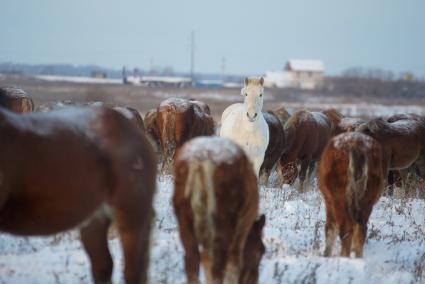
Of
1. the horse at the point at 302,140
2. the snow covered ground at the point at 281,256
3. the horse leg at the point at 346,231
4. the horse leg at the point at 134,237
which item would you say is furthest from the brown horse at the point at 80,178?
the horse at the point at 302,140

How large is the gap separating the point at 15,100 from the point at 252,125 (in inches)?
177

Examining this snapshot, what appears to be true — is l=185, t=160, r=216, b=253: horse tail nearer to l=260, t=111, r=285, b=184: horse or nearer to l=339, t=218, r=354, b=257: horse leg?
l=339, t=218, r=354, b=257: horse leg

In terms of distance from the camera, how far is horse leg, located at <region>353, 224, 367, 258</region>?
585cm

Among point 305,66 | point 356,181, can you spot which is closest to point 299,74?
point 305,66

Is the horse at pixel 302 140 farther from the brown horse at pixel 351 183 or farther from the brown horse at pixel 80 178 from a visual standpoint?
the brown horse at pixel 80 178

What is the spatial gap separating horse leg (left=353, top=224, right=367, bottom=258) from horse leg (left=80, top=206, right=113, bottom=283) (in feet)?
8.77

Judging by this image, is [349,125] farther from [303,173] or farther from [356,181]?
[356,181]

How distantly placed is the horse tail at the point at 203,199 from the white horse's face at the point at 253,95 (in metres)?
4.07

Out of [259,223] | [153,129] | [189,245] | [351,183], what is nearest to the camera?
[189,245]

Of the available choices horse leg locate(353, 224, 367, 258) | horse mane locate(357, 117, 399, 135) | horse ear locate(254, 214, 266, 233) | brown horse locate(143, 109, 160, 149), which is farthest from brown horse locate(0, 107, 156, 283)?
brown horse locate(143, 109, 160, 149)

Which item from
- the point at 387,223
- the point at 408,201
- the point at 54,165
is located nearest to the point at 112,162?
the point at 54,165

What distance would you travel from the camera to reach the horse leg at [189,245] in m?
4.48

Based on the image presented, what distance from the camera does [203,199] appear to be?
4336mm

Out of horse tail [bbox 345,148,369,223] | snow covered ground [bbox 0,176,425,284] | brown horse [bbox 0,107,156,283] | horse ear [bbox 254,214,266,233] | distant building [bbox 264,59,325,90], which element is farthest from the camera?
distant building [bbox 264,59,325,90]
